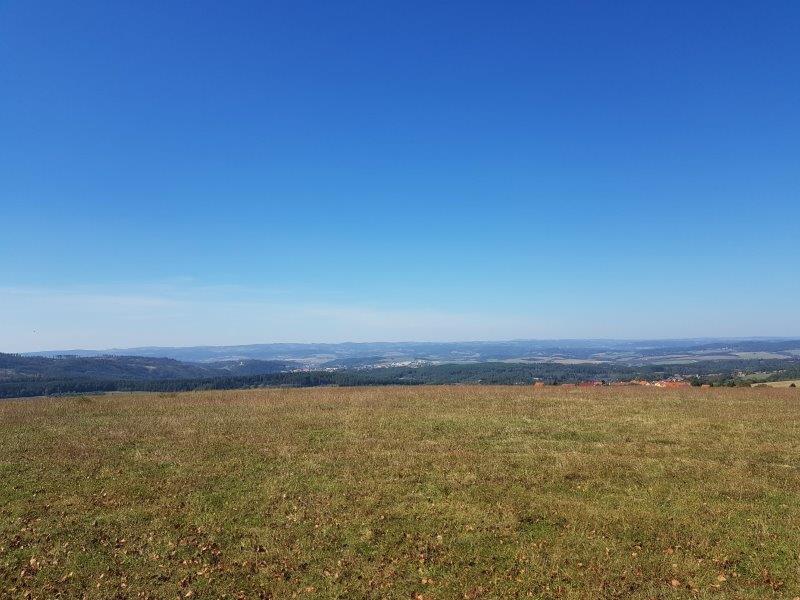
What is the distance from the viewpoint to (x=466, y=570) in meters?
10.6

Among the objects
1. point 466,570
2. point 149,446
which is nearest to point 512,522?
point 466,570

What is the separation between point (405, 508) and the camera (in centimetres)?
1421

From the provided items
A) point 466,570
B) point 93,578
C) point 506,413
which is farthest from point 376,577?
point 506,413

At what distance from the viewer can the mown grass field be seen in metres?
10.3

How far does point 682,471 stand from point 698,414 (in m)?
13.6

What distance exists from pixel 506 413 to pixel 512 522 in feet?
57.9

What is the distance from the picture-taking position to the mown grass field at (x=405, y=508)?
10.3 metres

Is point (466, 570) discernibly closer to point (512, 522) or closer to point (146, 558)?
point (512, 522)

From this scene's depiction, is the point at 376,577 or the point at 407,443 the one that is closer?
the point at 376,577

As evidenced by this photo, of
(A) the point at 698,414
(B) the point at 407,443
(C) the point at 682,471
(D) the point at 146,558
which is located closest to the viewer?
(D) the point at 146,558

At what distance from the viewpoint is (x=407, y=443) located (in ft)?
73.8

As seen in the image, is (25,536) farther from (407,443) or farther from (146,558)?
(407,443)

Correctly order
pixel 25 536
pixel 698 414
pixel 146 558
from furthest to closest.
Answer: pixel 698 414 < pixel 25 536 < pixel 146 558

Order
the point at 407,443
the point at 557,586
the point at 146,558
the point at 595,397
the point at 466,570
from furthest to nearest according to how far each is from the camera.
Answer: the point at 595,397, the point at 407,443, the point at 146,558, the point at 466,570, the point at 557,586
